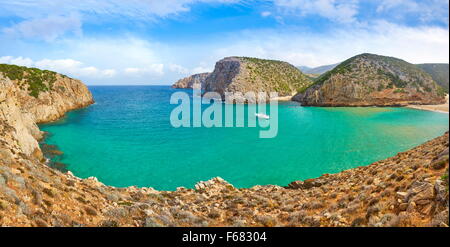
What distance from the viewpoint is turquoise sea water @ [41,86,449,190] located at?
3092 centimetres

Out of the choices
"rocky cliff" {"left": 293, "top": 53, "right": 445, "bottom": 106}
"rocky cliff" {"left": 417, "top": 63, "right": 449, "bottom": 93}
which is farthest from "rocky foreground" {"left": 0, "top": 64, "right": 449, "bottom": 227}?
"rocky cliff" {"left": 417, "top": 63, "right": 449, "bottom": 93}

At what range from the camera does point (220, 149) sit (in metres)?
42.0

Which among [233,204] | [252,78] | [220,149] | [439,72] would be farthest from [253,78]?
[439,72]

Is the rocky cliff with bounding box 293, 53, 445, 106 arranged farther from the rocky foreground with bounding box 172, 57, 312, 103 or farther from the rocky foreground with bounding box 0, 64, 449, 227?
the rocky foreground with bounding box 0, 64, 449, 227

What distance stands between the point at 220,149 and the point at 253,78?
9935 cm

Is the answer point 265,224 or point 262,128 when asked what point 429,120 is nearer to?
point 262,128

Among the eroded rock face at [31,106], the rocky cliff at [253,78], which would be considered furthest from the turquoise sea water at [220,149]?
the rocky cliff at [253,78]

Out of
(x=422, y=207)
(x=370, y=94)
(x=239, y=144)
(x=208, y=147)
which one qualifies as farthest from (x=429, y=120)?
(x=422, y=207)

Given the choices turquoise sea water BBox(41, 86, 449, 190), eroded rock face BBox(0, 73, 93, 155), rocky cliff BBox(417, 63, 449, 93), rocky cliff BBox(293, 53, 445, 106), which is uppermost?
rocky cliff BBox(417, 63, 449, 93)

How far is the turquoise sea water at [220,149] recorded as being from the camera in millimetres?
30922

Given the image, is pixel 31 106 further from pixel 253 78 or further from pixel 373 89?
pixel 373 89

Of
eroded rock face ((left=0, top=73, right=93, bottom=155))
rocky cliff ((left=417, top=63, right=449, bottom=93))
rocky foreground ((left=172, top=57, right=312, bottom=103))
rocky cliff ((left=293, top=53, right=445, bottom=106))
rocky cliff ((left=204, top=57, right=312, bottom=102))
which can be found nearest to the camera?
eroded rock face ((left=0, top=73, right=93, bottom=155))

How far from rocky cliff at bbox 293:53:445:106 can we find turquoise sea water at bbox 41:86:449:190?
40238 mm
